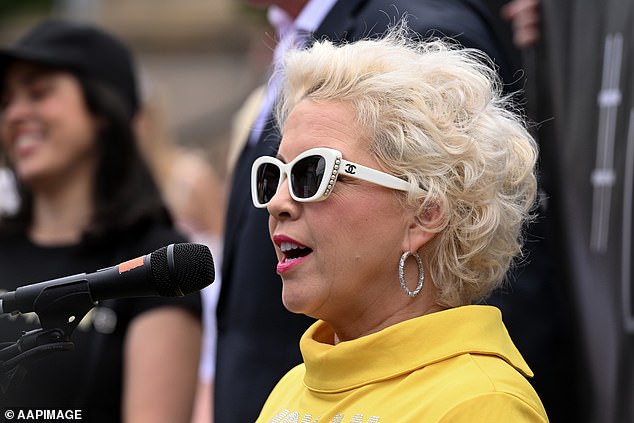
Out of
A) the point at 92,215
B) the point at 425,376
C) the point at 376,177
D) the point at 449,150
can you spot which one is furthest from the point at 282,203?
the point at 92,215

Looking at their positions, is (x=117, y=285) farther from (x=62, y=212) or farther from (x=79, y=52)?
(x=79, y=52)

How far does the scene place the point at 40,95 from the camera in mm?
4266

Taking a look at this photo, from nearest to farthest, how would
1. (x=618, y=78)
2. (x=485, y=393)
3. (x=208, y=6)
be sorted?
(x=485, y=393) < (x=618, y=78) < (x=208, y=6)

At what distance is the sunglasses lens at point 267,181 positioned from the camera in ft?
8.12

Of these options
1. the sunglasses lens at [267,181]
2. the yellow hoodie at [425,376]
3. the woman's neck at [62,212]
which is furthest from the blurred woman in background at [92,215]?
the yellow hoodie at [425,376]

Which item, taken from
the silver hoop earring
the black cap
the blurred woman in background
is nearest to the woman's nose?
the silver hoop earring

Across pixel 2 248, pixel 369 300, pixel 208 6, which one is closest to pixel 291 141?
pixel 369 300

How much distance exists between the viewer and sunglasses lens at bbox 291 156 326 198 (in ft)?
7.70

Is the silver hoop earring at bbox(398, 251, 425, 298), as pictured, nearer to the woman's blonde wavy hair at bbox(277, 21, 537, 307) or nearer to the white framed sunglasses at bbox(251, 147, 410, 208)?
the woman's blonde wavy hair at bbox(277, 21, 537, 307)

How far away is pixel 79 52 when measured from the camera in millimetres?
4277

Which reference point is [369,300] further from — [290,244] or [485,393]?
[485,393]

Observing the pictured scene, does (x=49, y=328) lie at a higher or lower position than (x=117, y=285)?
lower

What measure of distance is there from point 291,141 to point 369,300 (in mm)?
389

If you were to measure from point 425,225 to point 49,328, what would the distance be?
2.62ft
